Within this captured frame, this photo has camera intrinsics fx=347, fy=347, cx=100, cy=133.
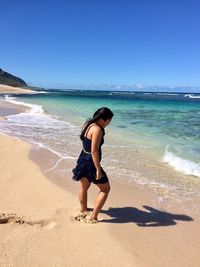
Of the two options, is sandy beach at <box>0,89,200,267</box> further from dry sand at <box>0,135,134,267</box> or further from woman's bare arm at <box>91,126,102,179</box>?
woman's bare arm at <box>91,126,102,179</box>

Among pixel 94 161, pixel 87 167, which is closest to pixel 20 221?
pixel 87 167

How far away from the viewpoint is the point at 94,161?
15.1 feet

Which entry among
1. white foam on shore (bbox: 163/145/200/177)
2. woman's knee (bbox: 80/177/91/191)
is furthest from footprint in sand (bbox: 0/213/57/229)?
white foam on shore (bbox: 163/145/200/177)

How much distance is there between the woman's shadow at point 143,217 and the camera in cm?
484

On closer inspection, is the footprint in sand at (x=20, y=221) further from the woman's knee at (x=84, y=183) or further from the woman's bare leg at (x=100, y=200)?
the woman's knee at (x=84, y=183)

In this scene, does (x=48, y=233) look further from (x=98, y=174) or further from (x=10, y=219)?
(x=98, y=174)

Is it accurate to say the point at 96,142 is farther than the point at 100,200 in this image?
No

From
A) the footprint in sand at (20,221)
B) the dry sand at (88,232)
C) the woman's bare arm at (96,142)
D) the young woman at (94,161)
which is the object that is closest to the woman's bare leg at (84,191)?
the young woman at (94,161)

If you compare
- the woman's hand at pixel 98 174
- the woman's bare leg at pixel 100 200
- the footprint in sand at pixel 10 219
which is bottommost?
the footprint in sand at pixel 10 219

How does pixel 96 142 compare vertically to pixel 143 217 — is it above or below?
above

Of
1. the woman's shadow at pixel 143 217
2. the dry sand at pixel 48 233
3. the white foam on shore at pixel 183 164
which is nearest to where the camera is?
the dry sand at pixel 48 233

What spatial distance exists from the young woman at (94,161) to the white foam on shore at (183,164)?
3626 mm

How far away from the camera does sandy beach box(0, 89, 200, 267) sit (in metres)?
3.74

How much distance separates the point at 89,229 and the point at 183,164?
488 cm
